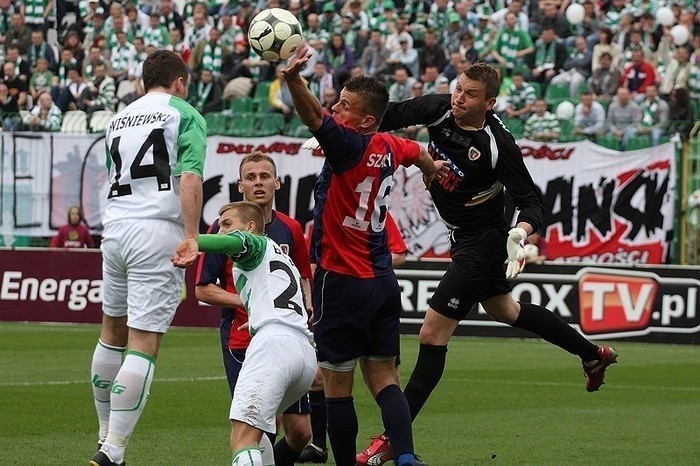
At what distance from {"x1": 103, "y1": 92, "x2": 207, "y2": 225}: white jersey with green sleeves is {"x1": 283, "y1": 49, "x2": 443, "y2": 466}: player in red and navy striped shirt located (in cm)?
102

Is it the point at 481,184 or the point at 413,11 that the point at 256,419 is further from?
the point at 413,11

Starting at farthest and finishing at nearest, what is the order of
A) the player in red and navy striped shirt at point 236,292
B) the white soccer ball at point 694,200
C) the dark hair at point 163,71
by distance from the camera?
the white soccer ball at point 694,200 < the dark hair at point 163,71 < the player in red and navy striped shirt at point 236,292

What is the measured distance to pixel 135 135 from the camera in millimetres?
8336

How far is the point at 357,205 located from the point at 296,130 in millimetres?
15194

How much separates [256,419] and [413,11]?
75.9ft

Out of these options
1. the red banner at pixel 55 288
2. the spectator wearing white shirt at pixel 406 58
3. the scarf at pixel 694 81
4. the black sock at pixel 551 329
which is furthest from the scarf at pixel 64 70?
the black sock at pixel 551 329

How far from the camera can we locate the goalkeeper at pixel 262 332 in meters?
6.68

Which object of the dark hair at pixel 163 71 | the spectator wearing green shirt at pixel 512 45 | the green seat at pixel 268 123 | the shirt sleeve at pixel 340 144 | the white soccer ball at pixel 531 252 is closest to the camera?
the shirt sleeve at pixel 340 144

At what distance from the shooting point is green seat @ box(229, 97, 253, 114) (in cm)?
2598

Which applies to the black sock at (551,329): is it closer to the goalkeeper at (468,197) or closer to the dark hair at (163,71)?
the goalkeeper at (468,197)

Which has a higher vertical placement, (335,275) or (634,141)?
(335,275)

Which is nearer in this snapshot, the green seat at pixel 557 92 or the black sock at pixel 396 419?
the black sock at pixel 396 419

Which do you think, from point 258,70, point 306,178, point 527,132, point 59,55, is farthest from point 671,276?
point 59,55

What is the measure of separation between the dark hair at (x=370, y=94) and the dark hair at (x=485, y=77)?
1.46 metres
